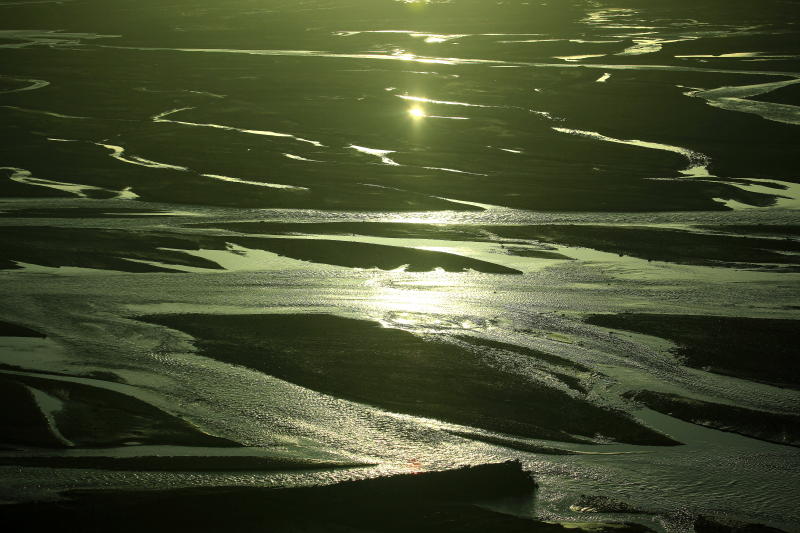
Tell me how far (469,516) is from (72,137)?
14.3 metres

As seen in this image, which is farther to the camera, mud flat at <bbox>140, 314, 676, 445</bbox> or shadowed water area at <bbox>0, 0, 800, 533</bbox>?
mud flat at <bbox>140, 314, 676, 445</bbox>

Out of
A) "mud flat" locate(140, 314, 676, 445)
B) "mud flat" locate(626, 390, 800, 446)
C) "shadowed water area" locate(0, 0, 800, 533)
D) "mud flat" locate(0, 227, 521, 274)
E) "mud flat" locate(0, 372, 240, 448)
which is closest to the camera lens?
"shadowed water area" locate(0, 0, 800, 533)

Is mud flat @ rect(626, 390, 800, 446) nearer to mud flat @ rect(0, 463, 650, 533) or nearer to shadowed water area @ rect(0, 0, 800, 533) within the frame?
shadowed water area @ rect(0, 0, 800, 533)

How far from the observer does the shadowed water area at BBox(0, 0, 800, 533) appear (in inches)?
246

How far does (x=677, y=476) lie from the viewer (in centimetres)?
646

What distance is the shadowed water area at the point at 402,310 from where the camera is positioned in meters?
6.26

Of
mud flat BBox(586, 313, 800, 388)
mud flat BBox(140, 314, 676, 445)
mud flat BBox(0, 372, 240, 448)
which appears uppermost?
mud flat BBox(586, 313, 800, 388)

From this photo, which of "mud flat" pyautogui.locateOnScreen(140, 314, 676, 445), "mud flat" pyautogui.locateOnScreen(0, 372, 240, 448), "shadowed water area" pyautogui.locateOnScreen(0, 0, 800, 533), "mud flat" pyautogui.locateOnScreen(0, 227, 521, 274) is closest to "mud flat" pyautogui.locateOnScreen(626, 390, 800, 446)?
"shadowed water area" pyautogui.locateOnScreen(0, 0, 800, 533)

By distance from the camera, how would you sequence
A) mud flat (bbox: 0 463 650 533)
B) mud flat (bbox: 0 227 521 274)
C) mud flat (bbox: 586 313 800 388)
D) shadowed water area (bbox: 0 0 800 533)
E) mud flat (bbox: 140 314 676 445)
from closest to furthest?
mud flat (bbox: 0 463 650 533)
shadowed water area (bbox: 0 0 800 533)
mud flat (bbox: 140 314 676 445)
mud flat (bbox: 586 313 800 388)
mud flat (bbox: 0 227 521 274)

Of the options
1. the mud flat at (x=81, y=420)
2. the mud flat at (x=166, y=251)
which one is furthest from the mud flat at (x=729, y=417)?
the mud flat at (x=166, y=251)

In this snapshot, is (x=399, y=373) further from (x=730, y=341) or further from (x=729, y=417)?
(x=730, y=341)

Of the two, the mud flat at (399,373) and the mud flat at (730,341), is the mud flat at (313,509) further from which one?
the mud flat at (730,341)

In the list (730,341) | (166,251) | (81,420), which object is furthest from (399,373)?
(166,251)

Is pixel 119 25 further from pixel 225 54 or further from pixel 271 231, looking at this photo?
pixel 271 231
